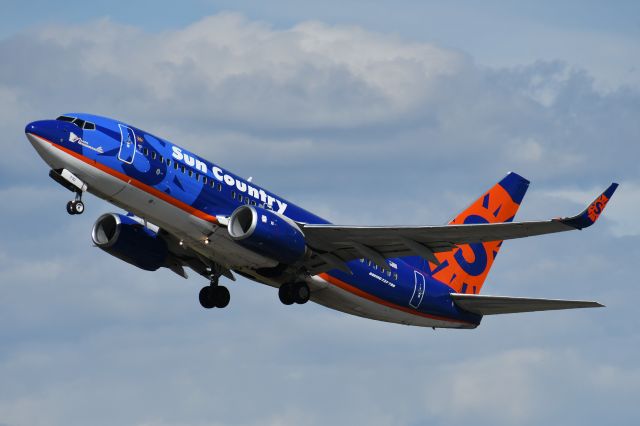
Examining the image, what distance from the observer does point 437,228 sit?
53.2m

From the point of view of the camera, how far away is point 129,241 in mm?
57938

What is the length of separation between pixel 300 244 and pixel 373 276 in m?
5.75

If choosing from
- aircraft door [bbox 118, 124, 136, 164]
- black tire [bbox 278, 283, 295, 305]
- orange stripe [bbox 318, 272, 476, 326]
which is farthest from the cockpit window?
orange stripe [bbox 318, 272, 476, 326]

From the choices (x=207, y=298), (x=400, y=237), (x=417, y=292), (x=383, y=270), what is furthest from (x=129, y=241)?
(x=417, y=292)

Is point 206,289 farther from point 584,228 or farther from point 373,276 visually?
point 584,228

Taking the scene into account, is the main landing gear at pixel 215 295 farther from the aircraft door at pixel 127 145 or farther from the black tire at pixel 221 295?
the aircraft door at pixel 127 145

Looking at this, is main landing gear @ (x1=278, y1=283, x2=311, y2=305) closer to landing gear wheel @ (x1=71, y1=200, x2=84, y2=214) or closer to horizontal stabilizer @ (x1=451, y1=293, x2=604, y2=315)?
horizontal stabilizer @ (x1=451, y1=293, x2=604, y2=315)

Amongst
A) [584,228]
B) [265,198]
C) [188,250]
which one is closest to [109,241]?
[188,250]

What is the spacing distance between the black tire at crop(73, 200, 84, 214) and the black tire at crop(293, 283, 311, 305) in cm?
946

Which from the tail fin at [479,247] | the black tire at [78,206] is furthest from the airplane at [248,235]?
the tail fin at [479,247]

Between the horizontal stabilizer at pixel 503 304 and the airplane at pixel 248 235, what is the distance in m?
0.06

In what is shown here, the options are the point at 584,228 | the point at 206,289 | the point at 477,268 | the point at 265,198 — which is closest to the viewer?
the point at 584,228

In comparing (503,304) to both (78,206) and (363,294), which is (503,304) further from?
(78,206)

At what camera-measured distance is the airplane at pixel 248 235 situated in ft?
171
